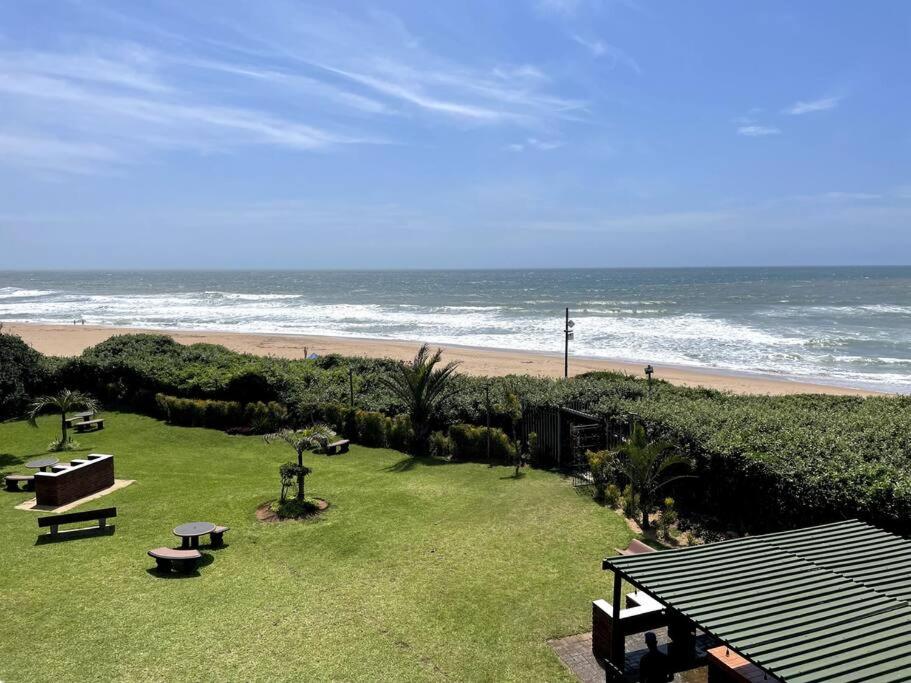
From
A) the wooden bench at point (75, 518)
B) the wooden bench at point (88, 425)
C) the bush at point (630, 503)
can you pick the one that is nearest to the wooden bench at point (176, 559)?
the wooden bench at point (75, 518)

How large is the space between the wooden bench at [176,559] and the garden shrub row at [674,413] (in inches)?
319

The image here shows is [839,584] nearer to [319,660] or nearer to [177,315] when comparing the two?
[319,660]

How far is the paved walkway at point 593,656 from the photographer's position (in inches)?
243

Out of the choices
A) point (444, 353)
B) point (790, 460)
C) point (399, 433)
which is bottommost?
point (444, 353)

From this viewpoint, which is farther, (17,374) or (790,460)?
(17,374)

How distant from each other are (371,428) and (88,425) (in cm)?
879

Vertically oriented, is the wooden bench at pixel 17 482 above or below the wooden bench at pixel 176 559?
below

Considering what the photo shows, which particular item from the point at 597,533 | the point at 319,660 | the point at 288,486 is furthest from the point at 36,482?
the point at 597,533

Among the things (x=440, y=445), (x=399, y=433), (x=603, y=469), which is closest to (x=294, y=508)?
(x=440, y=445)

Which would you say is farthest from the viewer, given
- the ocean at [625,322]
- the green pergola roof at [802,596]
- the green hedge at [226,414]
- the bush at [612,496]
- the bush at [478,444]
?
the ocean at [625,322]

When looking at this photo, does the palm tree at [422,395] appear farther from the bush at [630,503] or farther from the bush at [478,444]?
the bush at [630,503]

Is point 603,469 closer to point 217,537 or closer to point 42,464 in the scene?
point 217,537

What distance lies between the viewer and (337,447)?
53.9 ft

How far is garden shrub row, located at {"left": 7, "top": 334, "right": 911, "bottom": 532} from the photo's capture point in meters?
8.80
